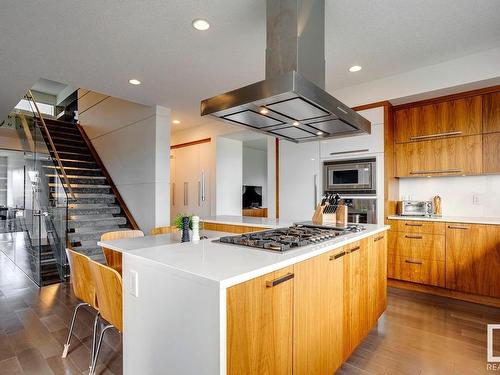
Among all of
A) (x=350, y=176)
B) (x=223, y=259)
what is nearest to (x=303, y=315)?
(x=223, y=259)

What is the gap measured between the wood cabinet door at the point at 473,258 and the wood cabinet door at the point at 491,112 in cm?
109

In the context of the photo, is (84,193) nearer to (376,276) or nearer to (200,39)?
(200,39)

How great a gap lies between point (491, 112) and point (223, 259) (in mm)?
3554

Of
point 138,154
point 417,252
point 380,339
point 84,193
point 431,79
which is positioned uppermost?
point 431,79

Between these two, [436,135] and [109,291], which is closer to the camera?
[109,291]

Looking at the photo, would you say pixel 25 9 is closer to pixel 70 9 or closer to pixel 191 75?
pixel 70 9

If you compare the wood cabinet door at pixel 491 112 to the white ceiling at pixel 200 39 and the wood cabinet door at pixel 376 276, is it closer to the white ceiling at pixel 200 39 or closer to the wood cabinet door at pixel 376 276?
the white ceiling at pixel 200 39

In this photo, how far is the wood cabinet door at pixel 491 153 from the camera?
3143 millimetres

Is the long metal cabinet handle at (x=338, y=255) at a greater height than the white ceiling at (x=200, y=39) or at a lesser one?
lesser

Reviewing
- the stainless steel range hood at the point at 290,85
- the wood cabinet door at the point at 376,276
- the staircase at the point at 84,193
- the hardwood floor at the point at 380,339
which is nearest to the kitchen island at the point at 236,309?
the wood cabinet door at the point at 376,276

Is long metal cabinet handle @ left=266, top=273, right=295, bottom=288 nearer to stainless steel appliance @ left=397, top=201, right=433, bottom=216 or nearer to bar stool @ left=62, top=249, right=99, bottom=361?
bar stool @ left=62, top=249, right=99, bottom=361

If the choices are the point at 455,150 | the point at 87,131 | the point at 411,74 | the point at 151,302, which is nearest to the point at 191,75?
the point at 411,74

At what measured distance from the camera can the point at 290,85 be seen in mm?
1515

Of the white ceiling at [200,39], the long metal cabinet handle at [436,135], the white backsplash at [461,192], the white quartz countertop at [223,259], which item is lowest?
the white quartz countertop at [223,259]
